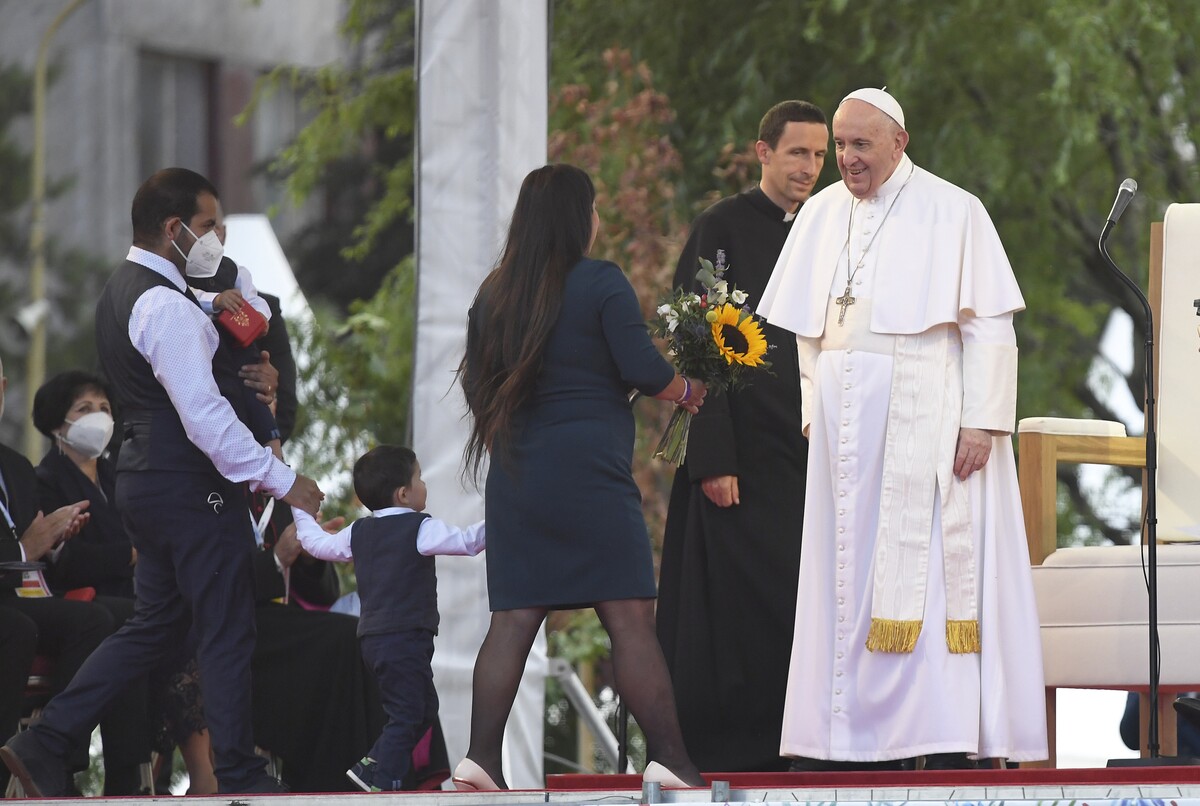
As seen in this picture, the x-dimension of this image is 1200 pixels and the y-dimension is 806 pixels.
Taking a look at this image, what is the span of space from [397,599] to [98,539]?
4.54 feet

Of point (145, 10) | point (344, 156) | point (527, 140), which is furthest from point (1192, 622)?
point (145, 10)

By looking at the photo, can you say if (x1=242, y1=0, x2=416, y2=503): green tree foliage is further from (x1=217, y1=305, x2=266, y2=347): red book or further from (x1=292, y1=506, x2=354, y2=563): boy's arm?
(x1=217, y1=305, x2=266, y2=347): red book

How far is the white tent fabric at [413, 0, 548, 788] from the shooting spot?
6.61 meters

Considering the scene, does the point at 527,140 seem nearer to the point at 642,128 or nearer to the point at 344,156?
the point at 642,128

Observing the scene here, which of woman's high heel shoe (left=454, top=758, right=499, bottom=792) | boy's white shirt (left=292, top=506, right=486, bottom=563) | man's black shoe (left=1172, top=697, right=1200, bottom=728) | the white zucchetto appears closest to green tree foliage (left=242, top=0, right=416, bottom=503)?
boy's white shirt (left=292, top=506, right=486, bottom=563)

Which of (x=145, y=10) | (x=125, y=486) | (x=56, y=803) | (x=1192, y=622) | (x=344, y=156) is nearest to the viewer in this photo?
(x=56, y=803)

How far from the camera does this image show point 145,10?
46.2 ft

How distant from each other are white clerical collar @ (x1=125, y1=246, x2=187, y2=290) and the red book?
0.49 ft

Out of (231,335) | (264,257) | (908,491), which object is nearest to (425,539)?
(231,335)

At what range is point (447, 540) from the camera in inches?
228

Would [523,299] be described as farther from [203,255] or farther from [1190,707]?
[1190,707]

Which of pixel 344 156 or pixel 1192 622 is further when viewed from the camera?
pixel 344 156

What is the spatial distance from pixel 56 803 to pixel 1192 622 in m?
3.43

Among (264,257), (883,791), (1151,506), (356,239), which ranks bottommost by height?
(883,791)
